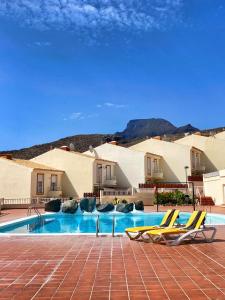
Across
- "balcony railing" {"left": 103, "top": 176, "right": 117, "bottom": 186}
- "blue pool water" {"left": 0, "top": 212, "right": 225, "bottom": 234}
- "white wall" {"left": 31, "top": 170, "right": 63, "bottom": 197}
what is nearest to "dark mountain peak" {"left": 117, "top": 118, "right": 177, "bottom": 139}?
"balcony railing" {"left": 103, "top": 176, "right": 117, "bottom": 186}

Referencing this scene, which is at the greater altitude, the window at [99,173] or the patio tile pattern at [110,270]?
the window at [99,173]

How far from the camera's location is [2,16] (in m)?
14.0

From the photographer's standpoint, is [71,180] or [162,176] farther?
[162,176]

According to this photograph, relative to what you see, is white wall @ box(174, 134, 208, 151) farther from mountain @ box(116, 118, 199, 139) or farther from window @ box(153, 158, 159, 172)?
mountain @ box(116, 118, 199, 139)

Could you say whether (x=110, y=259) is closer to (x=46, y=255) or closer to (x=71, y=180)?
(x=46, y=255)

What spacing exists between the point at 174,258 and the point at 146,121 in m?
160

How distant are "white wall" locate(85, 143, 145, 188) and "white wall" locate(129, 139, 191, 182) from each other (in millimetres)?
5626

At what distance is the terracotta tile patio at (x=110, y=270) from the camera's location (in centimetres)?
525

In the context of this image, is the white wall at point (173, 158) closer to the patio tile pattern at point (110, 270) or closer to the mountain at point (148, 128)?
the patio tile pattern at point (110, 270)

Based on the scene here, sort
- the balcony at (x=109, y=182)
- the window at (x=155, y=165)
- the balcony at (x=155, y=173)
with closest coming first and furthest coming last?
the balcony at (x=109, y=182) → the balcony at (x=155, y=173) → the window at (x=155, y=165)

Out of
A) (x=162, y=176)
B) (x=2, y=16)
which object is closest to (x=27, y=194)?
(x=162, y=176)

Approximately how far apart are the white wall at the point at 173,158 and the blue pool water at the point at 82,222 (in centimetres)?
2186

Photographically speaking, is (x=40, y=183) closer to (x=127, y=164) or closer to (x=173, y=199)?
(x=127, y=164)

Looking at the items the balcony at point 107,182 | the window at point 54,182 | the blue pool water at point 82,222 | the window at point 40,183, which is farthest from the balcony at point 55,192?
the blue pool water at point 82,222
